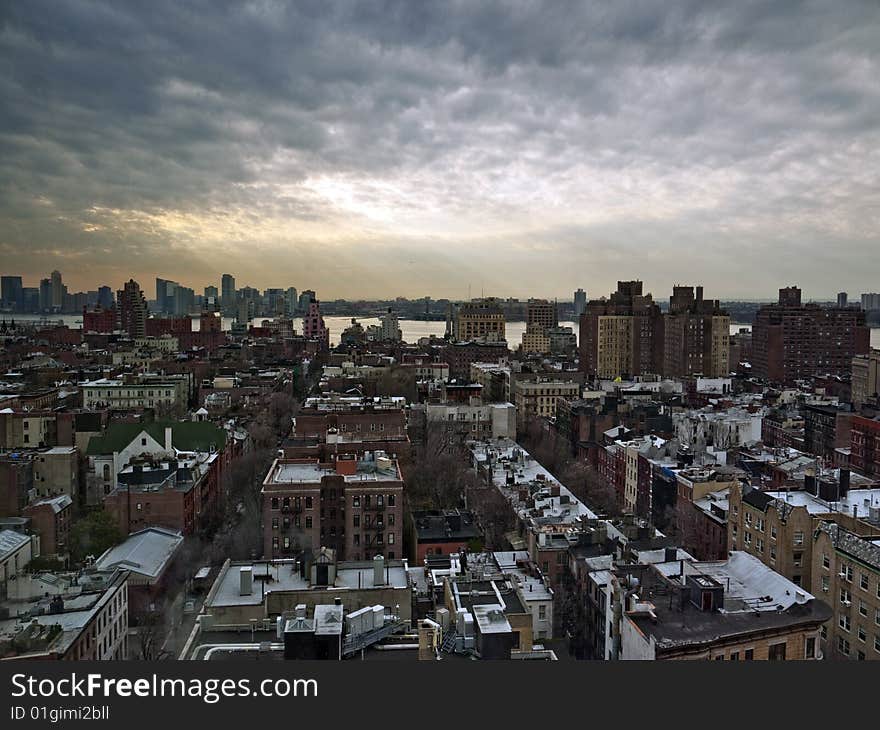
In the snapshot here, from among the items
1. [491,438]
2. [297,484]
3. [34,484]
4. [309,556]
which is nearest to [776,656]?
[309,556]

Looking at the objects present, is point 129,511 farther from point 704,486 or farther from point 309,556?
point 704,486

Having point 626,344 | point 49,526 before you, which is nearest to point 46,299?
point 49,526

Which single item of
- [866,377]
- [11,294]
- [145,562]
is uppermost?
[11,294]

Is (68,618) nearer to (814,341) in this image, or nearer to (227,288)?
(227,288)

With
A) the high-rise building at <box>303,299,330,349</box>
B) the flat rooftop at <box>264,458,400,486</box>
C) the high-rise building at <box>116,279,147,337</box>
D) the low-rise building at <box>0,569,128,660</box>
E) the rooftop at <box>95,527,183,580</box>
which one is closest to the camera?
the low-rise building at <box>0,569,128,660</box>

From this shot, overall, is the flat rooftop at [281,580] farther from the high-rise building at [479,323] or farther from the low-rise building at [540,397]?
the high-rise building at [479,323]

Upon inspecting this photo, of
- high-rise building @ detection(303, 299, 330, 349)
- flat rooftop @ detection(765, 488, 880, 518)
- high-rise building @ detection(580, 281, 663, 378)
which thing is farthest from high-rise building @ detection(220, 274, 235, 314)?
high-rise building @ detection(303, 299, 330, 349)

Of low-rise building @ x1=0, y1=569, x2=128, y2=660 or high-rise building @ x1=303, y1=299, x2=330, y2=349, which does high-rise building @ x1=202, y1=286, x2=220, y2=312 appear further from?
high-rise building @ x1=303, y1=299, x2=330, y2=349
